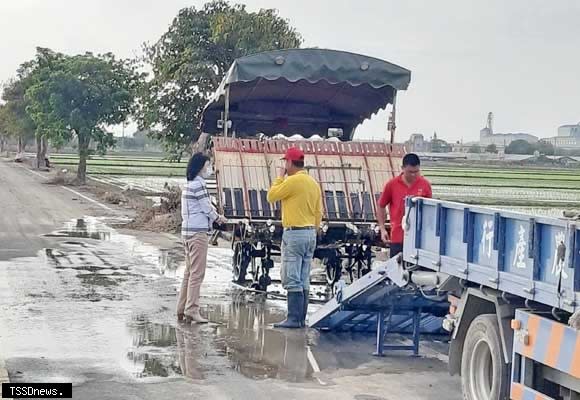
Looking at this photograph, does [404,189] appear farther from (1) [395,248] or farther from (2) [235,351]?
(2) [235,351]

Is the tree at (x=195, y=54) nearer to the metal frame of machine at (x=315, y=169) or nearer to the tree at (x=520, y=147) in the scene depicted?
the metal frame of machine at (x=315, y=169)

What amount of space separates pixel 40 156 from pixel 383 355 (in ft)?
186

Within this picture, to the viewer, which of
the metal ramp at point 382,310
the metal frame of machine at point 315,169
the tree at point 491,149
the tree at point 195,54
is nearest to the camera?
the metal ramp at point 382,310

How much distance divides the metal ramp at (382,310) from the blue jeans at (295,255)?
1.40 ft

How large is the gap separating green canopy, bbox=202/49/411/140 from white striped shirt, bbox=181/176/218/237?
287cm

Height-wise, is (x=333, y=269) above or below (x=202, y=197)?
below

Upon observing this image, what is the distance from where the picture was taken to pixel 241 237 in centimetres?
1326

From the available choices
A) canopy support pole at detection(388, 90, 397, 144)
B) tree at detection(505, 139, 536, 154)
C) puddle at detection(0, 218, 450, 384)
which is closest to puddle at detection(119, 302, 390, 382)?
puddle at detection(0, 218, 450, 384)

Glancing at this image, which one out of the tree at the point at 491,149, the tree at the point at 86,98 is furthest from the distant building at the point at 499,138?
the tree at the point at 86,98

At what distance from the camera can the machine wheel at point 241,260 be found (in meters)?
14.0

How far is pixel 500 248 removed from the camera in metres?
6.80

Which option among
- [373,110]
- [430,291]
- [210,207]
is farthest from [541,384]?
[373,110]

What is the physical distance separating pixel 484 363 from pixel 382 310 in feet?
9.25

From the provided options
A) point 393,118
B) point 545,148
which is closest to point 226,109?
point 393,118
